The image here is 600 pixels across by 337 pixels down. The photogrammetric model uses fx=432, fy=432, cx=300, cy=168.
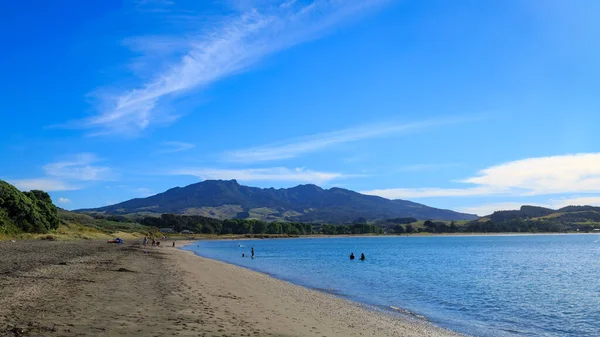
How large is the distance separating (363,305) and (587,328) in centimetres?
1185

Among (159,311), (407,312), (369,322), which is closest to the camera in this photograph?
(159,311)

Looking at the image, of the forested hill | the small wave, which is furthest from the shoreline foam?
the forested hill

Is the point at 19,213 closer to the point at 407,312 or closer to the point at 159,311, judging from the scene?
the point at 159,311

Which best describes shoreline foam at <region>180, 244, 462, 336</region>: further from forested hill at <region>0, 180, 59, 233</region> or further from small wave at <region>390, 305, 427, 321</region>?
forested hill at <region>0, 180, 59, 233</region>

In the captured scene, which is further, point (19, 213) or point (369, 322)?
point (19, 213)

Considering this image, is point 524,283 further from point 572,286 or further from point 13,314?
point 13,314

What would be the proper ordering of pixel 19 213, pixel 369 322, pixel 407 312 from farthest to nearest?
pixel 19 213 < pixel 407 312 < pixel 369 322

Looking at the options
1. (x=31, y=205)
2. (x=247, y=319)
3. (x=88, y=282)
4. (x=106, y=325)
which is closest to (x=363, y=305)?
(x=247, y=319)

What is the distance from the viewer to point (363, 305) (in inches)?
1067

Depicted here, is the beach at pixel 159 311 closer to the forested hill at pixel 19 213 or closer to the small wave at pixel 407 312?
Result: the small wave at pixel 407 312

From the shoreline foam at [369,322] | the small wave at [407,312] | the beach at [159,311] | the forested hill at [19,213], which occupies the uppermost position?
the forested hill at [19,213]

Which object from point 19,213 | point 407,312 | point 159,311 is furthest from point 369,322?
point 19,213

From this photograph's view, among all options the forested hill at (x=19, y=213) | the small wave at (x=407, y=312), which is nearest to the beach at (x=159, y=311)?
the small wave at (x=407, y=312)

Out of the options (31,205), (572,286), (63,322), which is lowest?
(572,286)
